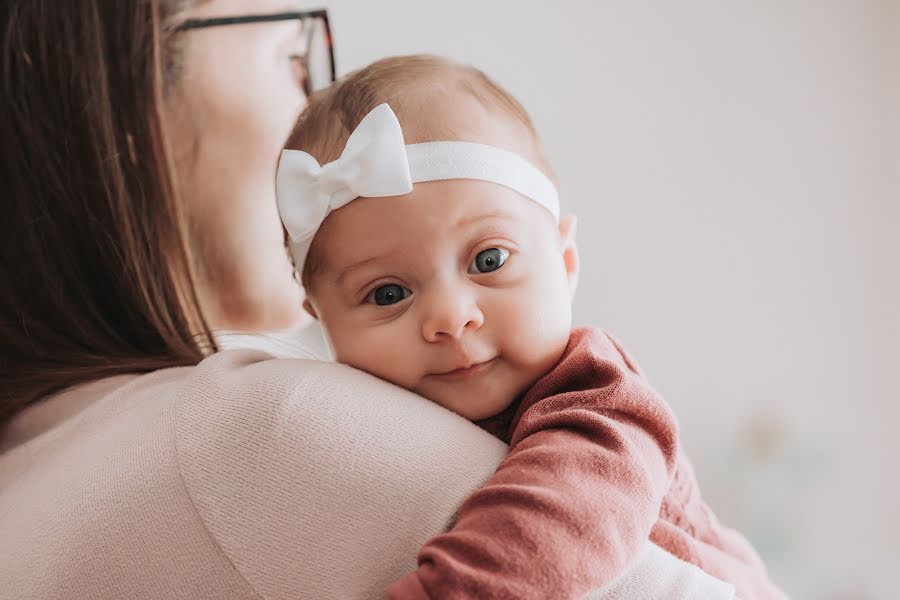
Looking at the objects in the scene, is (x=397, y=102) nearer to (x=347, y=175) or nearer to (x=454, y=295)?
(x=347, y=175)

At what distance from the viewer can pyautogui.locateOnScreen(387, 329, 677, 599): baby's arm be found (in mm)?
594

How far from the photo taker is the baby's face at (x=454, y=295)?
83 cm

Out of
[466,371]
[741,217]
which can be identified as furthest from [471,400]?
[741,217]

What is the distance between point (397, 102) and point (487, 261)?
199mm

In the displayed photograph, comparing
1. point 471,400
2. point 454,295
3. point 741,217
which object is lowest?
point 741,217

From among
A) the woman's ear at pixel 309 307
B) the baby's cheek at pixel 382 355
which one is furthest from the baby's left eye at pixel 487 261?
the woman's ear at pixel 309 307

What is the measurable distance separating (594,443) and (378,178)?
331 millimetres

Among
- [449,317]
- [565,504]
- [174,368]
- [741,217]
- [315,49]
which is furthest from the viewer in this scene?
[741,217]

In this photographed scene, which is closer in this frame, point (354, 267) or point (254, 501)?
point (254, 501)

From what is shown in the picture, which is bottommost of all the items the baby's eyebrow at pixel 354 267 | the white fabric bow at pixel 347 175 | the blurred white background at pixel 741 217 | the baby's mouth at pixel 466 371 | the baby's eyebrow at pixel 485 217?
the blurred white background at pixel 741 217

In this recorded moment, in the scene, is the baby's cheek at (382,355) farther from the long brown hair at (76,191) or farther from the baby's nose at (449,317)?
the long brown hair at (76,191)

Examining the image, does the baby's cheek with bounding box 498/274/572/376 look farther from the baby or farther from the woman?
the woman

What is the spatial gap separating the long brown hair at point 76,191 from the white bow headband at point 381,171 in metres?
0.20

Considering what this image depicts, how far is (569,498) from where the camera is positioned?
0.63m
